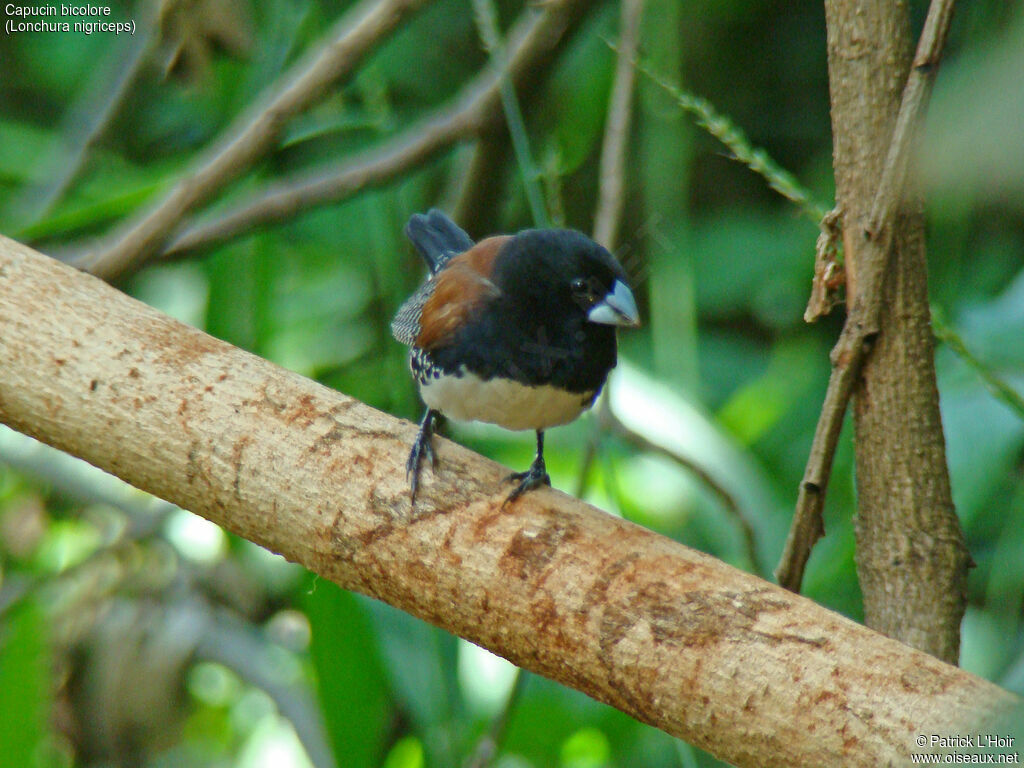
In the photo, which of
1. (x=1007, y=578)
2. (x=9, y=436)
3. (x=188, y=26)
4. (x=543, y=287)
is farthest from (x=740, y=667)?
(x=9, y=436)

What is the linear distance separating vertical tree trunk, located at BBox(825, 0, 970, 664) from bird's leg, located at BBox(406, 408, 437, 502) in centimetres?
64

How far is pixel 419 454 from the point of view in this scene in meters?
1.55

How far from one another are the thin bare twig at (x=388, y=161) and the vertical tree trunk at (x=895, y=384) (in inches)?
49.2

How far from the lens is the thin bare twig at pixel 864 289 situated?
4.02ft

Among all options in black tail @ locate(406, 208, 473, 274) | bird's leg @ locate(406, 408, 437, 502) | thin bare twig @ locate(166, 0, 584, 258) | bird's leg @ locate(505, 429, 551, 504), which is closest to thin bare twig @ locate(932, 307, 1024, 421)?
bird's leg @ locate(505, 429, 551, 504)

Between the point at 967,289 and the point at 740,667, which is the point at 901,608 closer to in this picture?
the point at 740,667

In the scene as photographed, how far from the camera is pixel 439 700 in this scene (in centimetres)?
214

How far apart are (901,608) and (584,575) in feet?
1.53

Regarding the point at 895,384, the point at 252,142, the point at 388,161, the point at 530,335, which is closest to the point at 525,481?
the point at 530,335

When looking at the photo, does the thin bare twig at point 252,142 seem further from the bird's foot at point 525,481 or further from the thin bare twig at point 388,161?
the bird's foot at point 525,481

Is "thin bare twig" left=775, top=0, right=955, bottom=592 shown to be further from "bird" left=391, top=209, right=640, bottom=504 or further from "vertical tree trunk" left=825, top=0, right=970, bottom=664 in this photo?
"bird" left=391, top=209, right=640, bottom=504

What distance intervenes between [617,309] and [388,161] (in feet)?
3.93

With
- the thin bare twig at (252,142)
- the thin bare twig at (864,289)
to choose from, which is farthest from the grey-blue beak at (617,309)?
the thin bare twig at (252,142)

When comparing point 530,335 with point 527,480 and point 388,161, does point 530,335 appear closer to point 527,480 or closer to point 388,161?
point 527,480
